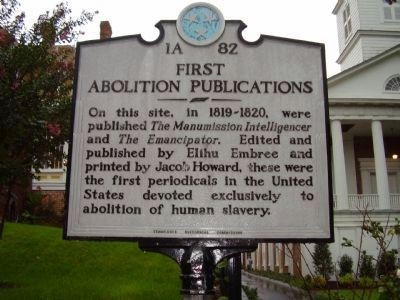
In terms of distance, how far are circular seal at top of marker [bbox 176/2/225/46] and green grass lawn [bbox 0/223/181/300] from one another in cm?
611

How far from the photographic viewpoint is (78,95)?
11.6 ft

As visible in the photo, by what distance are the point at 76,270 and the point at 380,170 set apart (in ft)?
56.2

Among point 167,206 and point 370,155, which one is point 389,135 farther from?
point 167,206

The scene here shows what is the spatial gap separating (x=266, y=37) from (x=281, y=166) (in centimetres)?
93

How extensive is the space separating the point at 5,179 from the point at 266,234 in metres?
7.11

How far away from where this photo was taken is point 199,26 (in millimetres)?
3574

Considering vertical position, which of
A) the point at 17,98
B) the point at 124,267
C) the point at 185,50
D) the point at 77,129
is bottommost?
the point at 124,267

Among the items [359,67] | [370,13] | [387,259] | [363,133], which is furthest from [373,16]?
[387,259]

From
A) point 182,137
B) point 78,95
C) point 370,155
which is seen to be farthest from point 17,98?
point 370,155

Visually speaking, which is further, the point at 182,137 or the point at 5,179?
the point at 5,179

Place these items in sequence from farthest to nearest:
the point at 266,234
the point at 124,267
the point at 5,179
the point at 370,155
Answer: the point at 370,155 < the point at 124,267 < the point at 5,179 < the point at 266,234

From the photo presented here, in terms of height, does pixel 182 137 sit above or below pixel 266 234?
above

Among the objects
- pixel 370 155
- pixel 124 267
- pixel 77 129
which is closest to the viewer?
pixel 77 129

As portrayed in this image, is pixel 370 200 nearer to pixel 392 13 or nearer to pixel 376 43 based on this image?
pixel 376 43
